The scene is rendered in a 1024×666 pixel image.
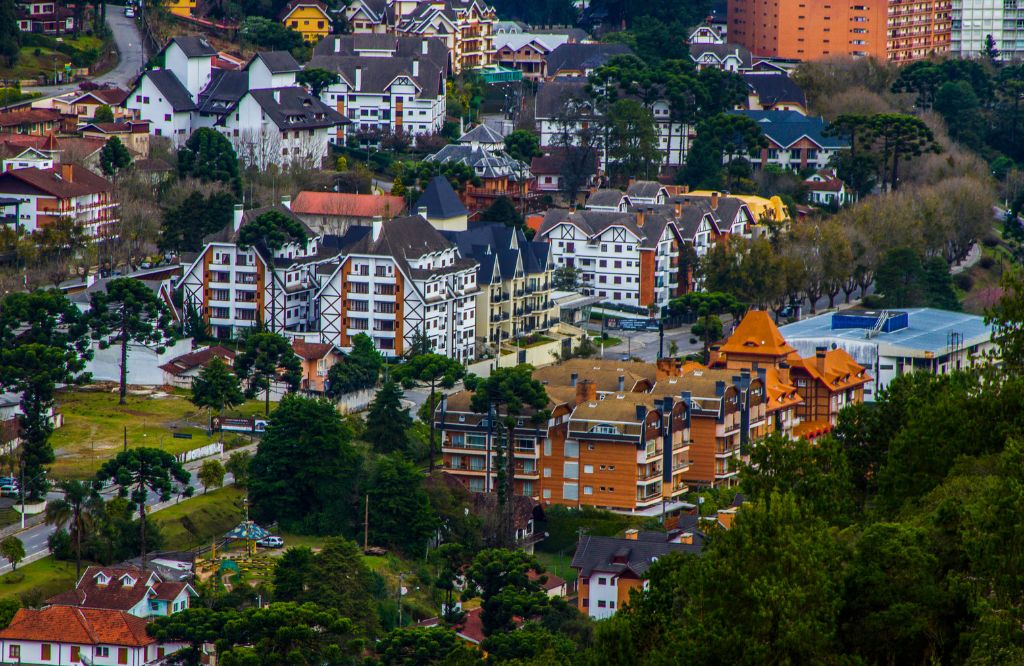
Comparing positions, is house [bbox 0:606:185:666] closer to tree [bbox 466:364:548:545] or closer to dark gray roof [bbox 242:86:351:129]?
tree [bbox 466:364:548:545]

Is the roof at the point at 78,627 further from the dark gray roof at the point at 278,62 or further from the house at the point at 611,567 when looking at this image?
the dark gray roof at the point at 278,62

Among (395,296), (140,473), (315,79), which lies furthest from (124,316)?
(315,79)

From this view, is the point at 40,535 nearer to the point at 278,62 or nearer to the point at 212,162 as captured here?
the point at 212,162

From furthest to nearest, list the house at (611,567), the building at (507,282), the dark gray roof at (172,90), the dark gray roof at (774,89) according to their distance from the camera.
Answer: the dark gray roof at (774,89)
the dark gray roof at (172,90)
the building at (507,282)
the house at (611,567)

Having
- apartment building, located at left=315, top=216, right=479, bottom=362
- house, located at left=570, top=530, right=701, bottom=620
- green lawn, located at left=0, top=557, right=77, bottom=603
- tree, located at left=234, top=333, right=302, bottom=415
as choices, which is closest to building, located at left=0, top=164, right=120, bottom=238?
apartment building, located at left=315, top=216, right=479, bottom=362

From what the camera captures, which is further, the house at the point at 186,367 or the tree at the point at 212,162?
the tree at the point at 212,162

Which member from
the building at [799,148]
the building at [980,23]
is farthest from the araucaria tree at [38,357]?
the building at [980,23]
